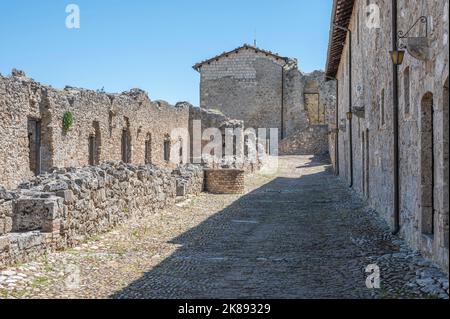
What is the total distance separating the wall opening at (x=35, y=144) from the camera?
15.1 m

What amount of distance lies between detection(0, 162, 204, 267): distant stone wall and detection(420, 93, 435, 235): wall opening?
17.7 feet

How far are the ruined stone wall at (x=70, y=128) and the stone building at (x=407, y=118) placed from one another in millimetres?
8030

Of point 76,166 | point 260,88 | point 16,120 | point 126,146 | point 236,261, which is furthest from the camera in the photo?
point 260,88

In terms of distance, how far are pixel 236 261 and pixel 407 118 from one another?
3.62 metres

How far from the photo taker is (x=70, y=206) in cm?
876

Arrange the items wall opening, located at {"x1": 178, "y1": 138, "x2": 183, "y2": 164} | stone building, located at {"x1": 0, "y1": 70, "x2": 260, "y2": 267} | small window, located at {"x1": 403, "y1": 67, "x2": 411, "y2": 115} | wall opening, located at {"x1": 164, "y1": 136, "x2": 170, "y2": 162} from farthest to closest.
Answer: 1. wall opening, located at {"x1": 178, "y1": 138, "x2": 183, "y2": 164}
2. wall opening, located at {"x1": 164, "y1": 136, "x2": 170, "y2": 162}
3. small window, located at {"x1": 403, "y1": 67, "x2": 411, "y2": 115}
4. stone building, located at {"x1": 0, "y1": 70, "x2": 260, "y2": 267}

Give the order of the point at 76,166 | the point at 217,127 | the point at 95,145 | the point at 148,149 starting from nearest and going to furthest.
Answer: the point at 76,166, the point at 95,145, the point at 148,149, the point at 217,127

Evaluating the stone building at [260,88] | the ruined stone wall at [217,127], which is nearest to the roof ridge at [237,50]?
the stone building at [260,88]

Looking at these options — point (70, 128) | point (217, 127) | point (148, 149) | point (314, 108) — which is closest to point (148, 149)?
point (148, 149)

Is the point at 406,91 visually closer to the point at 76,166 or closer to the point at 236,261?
the point at 236,261

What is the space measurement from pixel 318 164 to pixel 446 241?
2574 centimetres

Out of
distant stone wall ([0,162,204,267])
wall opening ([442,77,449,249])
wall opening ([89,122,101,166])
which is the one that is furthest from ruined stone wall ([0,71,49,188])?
wall opening ([442,77,449,249])

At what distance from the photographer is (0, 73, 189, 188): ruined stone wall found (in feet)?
45.1

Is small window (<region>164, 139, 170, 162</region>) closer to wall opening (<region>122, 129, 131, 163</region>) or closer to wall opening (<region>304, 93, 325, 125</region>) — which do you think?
wall opening (<region>122, 129, 131, 163</region>)
